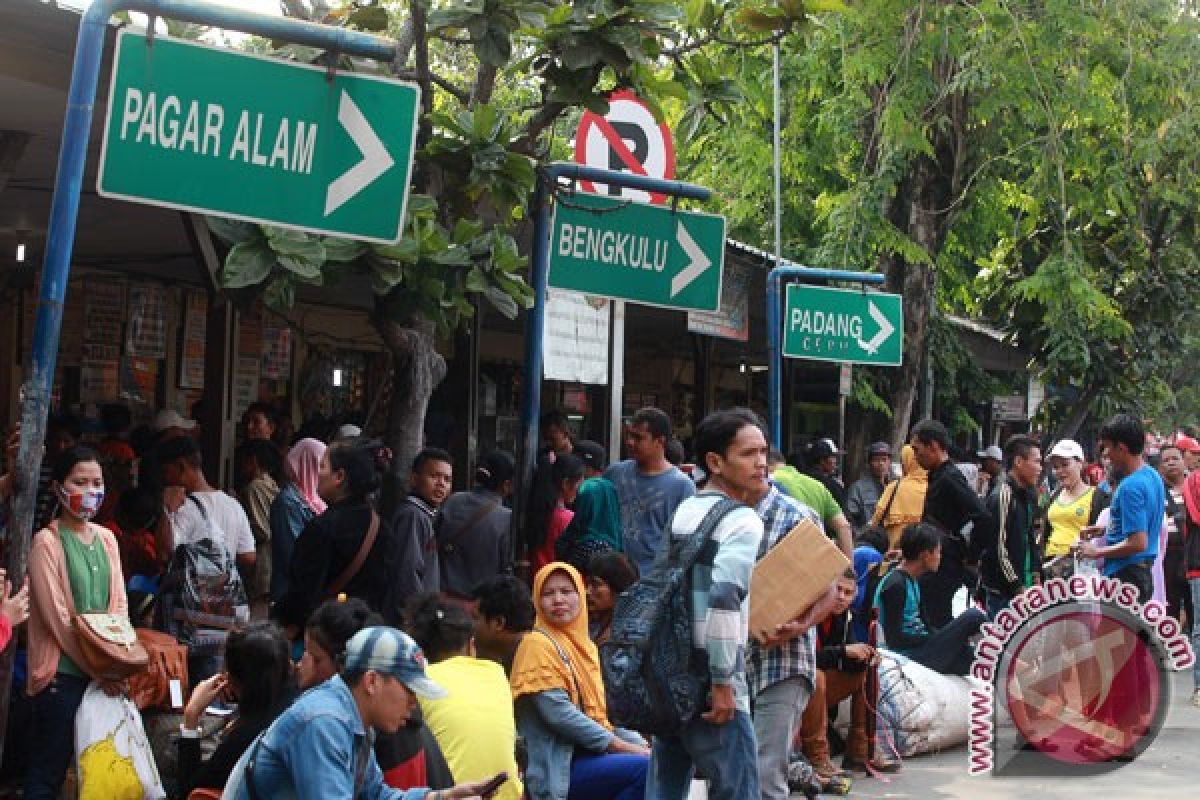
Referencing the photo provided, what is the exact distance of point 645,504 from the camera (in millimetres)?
8812

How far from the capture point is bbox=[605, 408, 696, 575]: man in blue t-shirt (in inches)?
346

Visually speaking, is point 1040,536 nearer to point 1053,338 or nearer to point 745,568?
point 1053,338

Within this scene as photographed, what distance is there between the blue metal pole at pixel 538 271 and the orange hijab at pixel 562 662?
3.65 feet

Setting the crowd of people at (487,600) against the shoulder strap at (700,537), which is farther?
the shoulder strap at (700,537)

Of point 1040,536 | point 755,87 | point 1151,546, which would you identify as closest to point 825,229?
point 755,87

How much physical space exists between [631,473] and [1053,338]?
11.4 m

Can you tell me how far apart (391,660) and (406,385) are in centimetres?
358

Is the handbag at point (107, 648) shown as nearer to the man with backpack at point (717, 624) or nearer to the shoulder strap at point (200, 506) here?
the shoulder strap at point (200, 506)

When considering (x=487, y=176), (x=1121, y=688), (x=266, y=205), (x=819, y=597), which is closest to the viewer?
(x=266, y=205)

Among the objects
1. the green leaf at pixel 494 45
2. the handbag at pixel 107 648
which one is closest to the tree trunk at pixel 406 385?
the green leaf at pixel 494 45

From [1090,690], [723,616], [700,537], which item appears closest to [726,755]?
[723,616]

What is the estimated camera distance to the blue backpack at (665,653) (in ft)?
19.0

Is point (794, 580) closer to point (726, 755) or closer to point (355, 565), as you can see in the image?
point (726, 755)

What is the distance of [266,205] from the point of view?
5121mm
